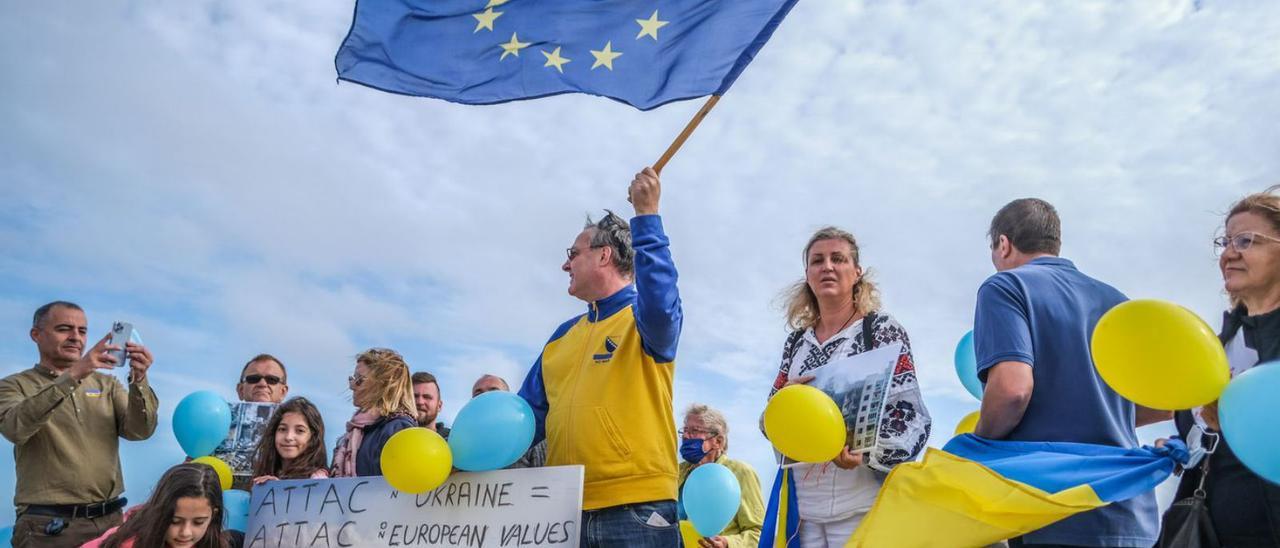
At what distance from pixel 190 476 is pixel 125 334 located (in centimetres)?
142

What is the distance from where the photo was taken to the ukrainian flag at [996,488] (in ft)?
9.48

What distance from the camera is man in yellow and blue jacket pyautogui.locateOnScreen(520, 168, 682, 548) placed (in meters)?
3.86

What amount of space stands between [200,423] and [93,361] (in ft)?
A: 2.51

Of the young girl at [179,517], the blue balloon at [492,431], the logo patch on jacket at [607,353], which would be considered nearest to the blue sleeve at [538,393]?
the blue balloon at [492,431]

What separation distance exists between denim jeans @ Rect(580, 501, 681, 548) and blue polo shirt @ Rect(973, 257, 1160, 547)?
1368 millimetres

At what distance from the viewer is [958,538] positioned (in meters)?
3.04

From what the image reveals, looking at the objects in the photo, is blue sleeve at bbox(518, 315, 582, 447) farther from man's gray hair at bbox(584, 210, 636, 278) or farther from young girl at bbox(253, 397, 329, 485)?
young girl at bbox(253, 397, 329, 485)

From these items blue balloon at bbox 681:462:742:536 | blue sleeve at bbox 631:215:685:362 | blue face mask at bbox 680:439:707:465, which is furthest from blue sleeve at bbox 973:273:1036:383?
blue face mask at bbox 680:439:707:465

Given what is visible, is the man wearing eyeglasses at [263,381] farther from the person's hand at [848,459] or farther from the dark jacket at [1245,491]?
the dark jacket at [1245,491]

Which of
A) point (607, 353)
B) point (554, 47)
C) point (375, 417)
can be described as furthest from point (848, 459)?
point (375, 417)

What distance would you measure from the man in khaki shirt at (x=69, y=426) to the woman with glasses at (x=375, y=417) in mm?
1494

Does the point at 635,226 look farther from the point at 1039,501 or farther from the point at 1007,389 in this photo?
the point at 1039,501

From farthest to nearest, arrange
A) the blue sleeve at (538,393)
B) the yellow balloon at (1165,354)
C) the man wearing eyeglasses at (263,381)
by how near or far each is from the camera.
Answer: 1. the man wearing eyeglasses at (263,381)
2. the blue sleeve at (538,393)
3. the yellow balloon at (1165,354)

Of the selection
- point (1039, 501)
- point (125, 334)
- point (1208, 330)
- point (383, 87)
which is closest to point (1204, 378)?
point (1208, 330)
